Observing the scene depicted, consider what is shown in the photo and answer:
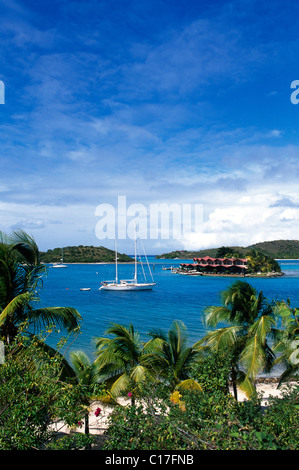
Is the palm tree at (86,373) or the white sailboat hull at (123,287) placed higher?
the palm tree at (86,373)

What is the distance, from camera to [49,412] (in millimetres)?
5492

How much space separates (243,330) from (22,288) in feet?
24.5

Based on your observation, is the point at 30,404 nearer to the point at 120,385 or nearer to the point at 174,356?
the point at 120,385

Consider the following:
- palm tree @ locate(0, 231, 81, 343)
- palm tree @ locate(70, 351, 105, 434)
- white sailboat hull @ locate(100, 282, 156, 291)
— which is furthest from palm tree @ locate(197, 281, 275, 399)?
white sailboat hull @ locate(100, 282, 156, 291)

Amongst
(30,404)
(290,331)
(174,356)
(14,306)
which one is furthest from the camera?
(174,356)

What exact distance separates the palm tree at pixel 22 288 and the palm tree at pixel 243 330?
4859mm

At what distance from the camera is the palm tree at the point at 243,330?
9.69 meters

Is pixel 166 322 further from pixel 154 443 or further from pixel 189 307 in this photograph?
pixel 154 443

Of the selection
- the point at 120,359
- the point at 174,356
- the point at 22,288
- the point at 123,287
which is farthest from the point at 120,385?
the point at 123,287

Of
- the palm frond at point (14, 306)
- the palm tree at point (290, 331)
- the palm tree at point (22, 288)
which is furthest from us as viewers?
the palm tree at point (22, 288)

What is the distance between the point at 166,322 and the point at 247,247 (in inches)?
5483

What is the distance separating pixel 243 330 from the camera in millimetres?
11375

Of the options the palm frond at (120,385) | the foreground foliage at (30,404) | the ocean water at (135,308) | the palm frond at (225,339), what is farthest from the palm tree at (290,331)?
the ocean water at (135,308)

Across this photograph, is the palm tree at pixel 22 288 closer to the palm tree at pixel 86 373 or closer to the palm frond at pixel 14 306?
the palm frond at pixel 14 306
